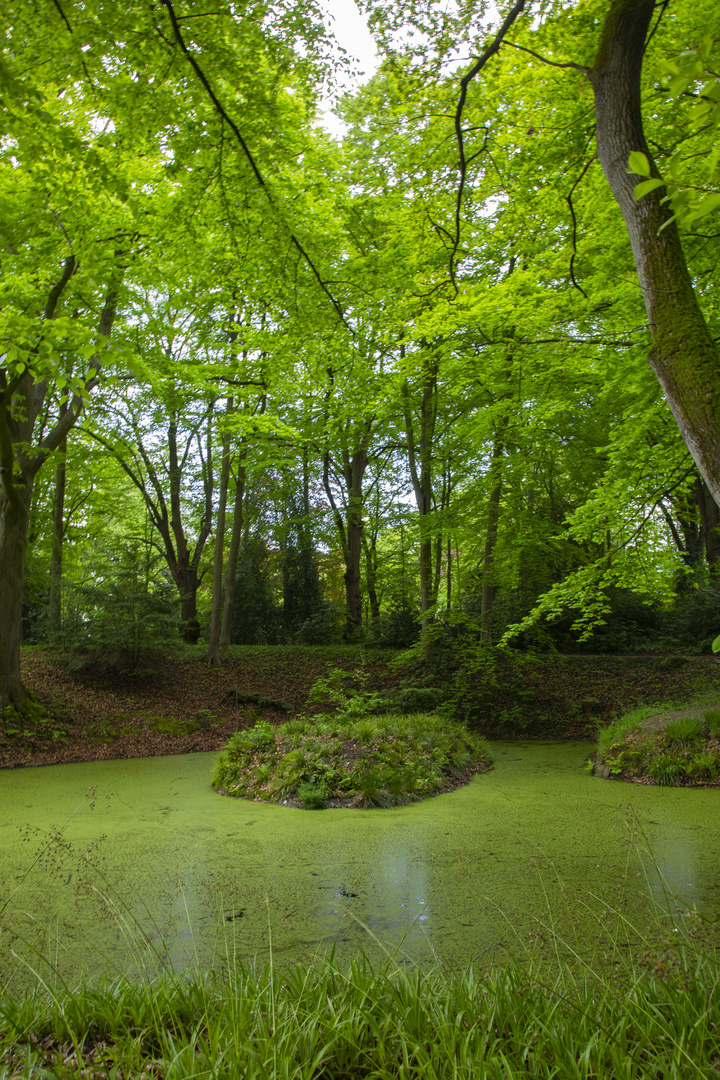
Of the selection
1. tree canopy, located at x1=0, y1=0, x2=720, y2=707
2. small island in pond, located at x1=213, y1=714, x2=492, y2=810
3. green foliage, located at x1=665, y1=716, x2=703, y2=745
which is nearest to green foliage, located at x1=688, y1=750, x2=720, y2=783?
green foliage, located at x1=665, y1=716, x2=703, y2=745

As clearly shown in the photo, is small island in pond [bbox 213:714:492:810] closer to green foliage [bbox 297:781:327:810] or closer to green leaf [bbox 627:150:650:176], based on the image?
green foliage [bbox 297:781:327:810]

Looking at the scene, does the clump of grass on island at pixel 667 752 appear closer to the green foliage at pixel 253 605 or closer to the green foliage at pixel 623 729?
the green foliage at pixel 623 729

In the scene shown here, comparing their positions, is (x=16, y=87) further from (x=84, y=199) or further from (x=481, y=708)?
(x=481, y=708)

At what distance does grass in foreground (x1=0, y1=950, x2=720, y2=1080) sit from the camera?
5.12 ft

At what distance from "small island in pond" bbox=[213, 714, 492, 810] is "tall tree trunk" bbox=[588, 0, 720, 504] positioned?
4.10m

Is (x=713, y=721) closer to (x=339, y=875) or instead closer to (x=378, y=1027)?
(x=339, y=875)

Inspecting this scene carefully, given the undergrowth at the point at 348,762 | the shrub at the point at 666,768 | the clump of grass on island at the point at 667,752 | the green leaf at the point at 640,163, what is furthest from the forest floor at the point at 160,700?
the green leaf at the point at 640,163

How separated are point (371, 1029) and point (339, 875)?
1.85 metres

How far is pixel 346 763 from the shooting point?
602 cm

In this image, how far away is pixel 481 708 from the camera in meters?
10.1

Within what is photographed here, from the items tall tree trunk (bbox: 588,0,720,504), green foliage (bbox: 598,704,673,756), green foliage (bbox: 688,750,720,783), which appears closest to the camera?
tall tree trunk (bbox: 588,0,720,504)

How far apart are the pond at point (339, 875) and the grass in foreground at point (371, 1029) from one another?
0.54 feet

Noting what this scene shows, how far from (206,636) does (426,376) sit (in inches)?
356

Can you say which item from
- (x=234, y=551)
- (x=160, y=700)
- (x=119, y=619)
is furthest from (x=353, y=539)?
(x=160, y=700)
